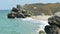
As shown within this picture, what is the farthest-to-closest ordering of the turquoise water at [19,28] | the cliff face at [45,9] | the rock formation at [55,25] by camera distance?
1. the cliff face at [45,9]
2. the turquoise water at [19,28]
3. the rock formation at [55,25]

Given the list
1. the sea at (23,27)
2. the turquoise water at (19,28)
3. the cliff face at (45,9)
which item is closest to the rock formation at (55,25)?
the sea at (23,27)

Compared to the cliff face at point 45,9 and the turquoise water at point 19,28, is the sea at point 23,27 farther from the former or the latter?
the cliff face at point 45,9

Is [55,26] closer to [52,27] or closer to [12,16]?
[52,27]

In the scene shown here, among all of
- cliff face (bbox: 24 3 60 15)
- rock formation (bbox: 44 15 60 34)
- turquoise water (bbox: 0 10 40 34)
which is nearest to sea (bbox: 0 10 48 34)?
turquoise water (bbox: 0 10 40 34)

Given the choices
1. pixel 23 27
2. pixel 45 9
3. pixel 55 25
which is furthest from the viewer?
pixel 45 9

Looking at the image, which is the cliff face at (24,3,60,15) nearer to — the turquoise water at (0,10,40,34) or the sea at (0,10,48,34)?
the sea at (0,10,48,34)

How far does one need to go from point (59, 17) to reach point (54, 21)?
0.36 metres

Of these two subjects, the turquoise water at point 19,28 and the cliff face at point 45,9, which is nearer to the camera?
the turquoise water at point 19,28

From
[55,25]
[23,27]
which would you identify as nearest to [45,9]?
→ [23,27]

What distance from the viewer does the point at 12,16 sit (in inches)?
2849

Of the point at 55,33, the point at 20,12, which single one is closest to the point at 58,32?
the point at 55,33

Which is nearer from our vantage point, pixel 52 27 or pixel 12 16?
pixel 52 27

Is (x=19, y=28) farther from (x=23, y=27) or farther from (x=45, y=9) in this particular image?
(x=45, y=9)

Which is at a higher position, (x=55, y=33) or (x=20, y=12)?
(x=55, y=33)
